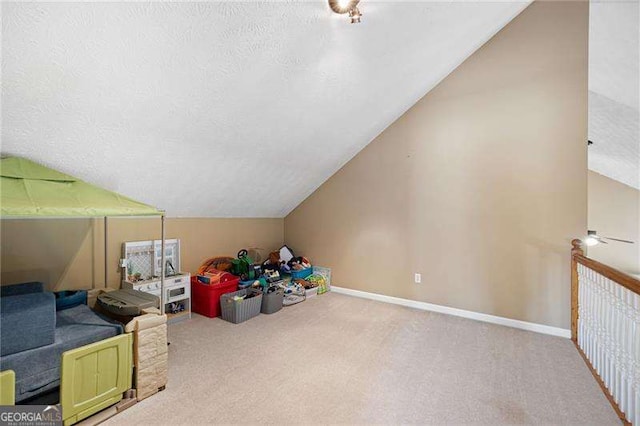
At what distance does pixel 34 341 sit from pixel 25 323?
107mm

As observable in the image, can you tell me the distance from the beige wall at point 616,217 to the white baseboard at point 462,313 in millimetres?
2860

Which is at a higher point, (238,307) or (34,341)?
(34,341)

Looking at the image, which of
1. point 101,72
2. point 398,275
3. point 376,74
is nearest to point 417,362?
point 398,275

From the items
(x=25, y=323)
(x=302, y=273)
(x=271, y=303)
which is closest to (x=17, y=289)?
(x=25, y=323)

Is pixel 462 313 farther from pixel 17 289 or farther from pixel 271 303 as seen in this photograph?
pixel 17 289

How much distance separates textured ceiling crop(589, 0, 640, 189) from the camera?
220 cm

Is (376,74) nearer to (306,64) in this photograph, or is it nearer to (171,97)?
(306,64)

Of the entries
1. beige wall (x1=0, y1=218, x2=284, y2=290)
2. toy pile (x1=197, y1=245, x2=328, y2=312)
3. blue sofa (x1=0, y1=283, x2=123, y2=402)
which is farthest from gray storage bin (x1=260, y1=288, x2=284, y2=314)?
blue sofa (x1=0, y1=283, x2=123, y2=402)

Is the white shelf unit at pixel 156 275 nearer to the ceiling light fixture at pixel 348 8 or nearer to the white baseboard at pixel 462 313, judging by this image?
the white baseboard at pixel 462 313

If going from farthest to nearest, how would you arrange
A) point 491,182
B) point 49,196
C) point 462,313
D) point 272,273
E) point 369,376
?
point 272,273, point 462,313, point 491,182, point 369,376, point 49,196

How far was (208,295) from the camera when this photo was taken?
324cm

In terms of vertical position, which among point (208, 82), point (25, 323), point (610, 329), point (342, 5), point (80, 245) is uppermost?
point (342, 5)

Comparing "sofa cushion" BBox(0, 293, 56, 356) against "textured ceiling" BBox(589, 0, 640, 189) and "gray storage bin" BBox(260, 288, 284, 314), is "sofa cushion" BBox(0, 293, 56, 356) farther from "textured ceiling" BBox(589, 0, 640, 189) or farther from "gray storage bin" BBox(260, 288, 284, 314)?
"textured ceiling" BBox(589, 0, 640, 189)

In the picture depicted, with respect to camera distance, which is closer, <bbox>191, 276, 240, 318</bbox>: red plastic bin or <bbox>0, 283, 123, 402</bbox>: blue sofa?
<bbox>0, 283, 123, 402</bbox>: blue sofa
